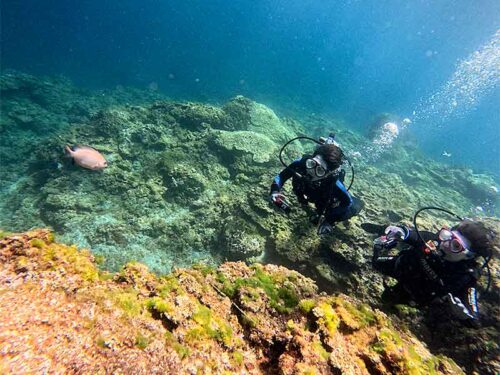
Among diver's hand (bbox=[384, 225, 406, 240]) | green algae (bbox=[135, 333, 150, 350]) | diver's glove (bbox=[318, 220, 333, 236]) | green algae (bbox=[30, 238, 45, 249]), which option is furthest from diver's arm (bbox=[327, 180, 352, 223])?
green algae (bbox=[30, 238, 45, 249])

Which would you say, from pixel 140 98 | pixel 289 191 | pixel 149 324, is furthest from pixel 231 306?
pixel 140 98

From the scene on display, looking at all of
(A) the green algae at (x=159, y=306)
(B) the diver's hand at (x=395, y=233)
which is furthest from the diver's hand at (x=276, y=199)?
(A) the green algae at (x=159, y=306)

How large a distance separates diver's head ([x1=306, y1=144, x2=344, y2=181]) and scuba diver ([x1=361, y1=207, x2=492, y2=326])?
156cm

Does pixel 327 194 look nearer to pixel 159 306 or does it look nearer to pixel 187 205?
pixel 159 306

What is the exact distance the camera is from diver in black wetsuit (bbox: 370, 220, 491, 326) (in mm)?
3107

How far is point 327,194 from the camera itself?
474 centimetres

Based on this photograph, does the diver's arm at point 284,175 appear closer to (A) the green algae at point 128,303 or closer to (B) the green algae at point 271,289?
(B) the green algae at point 271,289

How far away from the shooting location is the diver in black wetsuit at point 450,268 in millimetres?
3107

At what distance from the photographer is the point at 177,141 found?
30.8ft

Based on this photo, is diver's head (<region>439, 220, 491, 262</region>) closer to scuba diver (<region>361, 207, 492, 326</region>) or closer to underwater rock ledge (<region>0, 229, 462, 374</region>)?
scuba diver (<region>361, 207, 492, 326</region>)

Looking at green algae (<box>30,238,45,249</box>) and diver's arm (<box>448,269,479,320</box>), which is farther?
diver's arm (<box>448,269,479,320</box>)

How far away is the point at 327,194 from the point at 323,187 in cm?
15

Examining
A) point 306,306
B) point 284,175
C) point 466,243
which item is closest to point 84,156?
point 284,175

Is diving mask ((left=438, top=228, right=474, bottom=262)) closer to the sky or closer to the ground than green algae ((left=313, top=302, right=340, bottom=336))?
closer to the sky
